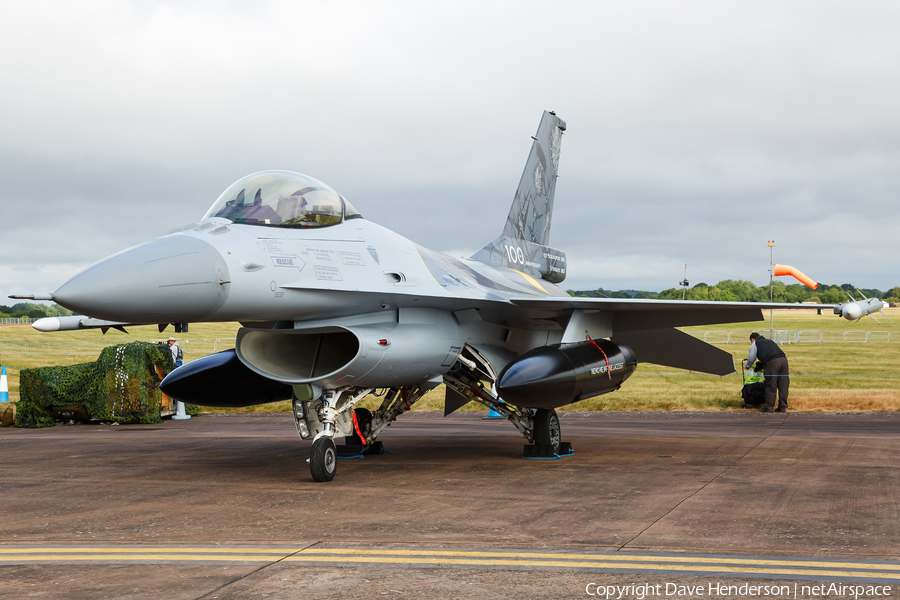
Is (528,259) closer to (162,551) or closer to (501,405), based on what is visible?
(501,405)

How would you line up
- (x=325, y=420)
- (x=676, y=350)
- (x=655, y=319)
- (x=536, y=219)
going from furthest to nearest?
(x=536, y=219), (x=676, y=350), (x=655, y=319), (x=325, y=420)

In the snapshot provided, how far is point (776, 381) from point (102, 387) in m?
14.4

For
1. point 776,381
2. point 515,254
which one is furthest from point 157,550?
point 776,381

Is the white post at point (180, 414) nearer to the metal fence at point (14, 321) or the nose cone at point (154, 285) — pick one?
the nose cone at point (154, 285)

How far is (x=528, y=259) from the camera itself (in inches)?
575

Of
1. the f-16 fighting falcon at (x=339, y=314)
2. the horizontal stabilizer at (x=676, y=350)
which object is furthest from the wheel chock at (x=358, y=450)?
the horizontal stabilizer at (x=676, y=350)

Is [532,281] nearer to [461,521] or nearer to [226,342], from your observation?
[461,521]

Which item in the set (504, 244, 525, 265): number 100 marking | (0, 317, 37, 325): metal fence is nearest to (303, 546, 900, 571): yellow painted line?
(504, 244, 525, 265): number 100 marking

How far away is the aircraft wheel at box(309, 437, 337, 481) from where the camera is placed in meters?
8.63

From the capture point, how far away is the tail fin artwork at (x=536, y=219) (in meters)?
14.0

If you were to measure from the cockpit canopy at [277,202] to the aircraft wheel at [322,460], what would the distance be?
7.81 feet

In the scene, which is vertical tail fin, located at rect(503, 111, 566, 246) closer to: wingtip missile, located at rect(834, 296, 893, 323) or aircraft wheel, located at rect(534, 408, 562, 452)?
aircraft wheel, located at rect(534, 408, 562, 452)

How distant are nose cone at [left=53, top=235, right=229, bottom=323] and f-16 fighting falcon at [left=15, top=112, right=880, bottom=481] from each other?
1cm

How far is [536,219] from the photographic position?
15008 mm
